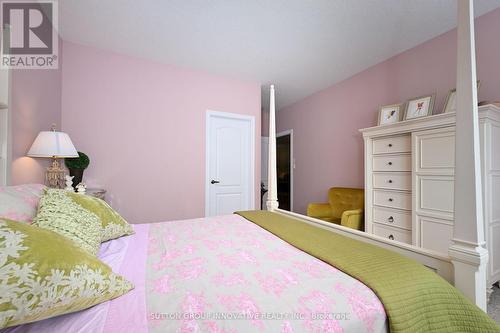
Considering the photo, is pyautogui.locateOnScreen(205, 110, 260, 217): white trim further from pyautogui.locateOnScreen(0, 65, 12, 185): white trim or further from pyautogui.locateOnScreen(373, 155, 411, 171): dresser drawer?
pyautogui.locateOnScreen(0, 65, 12, 185): white trim

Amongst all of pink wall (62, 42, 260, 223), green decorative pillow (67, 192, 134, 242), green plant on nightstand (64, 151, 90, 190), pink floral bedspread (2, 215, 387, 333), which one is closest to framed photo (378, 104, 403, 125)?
pink wall (62, 42, 260, 223)

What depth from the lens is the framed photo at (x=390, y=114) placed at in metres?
2.56

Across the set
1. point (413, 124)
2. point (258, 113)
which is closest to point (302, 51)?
point (258, 113)

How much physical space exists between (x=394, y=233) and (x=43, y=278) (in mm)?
2716

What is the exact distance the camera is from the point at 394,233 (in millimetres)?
2307

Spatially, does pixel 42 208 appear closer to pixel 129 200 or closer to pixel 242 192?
pixel 129 200

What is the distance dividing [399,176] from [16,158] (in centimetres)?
341

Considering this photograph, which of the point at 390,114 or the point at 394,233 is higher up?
the point at 390,114

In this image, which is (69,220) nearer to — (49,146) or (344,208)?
(49,146)

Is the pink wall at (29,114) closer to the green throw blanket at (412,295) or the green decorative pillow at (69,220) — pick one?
the green decorative pillow at (69,220)

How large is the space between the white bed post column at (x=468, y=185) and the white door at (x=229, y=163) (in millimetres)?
2712

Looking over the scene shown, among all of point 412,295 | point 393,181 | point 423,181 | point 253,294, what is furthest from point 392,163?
point 253,294

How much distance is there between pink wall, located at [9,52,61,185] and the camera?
1665mm

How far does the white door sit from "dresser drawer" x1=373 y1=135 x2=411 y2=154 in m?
1.75
